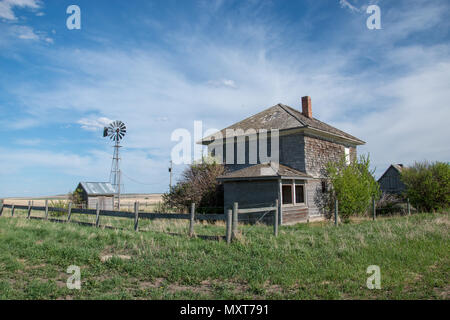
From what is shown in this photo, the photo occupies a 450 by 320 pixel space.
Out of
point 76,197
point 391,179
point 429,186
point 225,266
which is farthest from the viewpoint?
point 391,179

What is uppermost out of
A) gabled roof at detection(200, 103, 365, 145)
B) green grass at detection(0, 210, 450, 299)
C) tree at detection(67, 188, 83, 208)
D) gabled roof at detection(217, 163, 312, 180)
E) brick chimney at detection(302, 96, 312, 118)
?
brick chimney at detection(302, 96, 312, 118)

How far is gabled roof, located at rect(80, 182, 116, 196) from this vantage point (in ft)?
99.9

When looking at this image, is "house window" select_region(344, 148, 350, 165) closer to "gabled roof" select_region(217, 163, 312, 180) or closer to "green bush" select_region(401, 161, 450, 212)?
"green bush" select_region(401, 161, 450, 212)

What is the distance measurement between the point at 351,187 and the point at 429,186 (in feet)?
22.6

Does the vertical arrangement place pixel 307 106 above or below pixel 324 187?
above

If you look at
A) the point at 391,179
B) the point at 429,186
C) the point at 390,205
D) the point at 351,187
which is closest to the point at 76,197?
the point at 351,187

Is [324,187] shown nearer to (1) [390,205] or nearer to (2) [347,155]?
(2) [347,155]

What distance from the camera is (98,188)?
3158 cm

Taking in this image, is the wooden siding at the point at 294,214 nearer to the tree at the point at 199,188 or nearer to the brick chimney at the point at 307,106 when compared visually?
the tree at the point at 199,188

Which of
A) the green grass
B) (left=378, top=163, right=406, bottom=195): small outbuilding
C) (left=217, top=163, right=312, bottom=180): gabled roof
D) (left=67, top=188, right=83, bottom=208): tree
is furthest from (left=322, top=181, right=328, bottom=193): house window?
(left=67, top=188, right=83, bottom=208): tree

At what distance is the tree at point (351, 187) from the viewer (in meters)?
19.8

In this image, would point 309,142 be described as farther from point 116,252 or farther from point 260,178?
point 116,252
